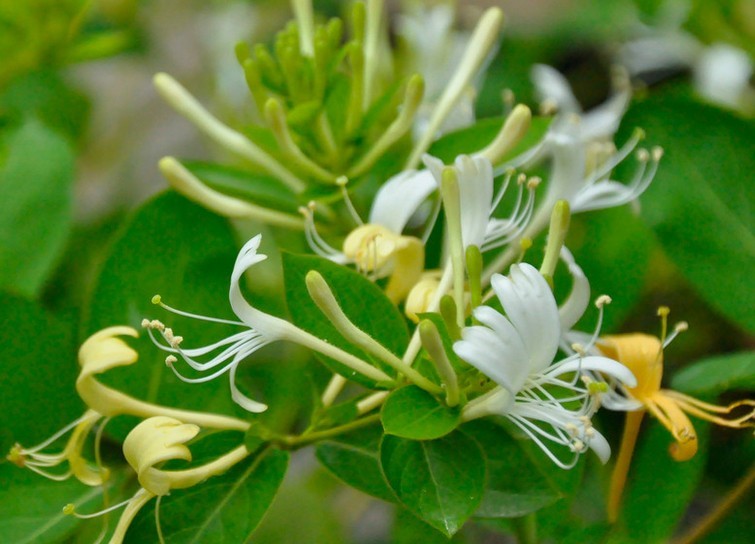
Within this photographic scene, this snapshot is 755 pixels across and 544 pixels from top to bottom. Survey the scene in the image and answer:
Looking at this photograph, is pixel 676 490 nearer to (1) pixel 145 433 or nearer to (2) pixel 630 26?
(1) pixel 145 433

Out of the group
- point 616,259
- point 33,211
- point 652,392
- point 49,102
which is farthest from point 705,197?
point 49,102

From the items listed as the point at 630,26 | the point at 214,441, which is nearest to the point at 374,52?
the point at 214,441

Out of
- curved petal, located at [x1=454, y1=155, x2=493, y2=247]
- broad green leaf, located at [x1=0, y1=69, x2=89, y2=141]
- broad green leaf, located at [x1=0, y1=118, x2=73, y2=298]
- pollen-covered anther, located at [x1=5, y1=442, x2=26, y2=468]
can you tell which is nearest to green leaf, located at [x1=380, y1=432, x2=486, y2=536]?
curved petal, located at [x1=454, y1=155, x2=493, y2=247]

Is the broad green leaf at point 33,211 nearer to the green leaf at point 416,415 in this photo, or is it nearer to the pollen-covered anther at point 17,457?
the pollen-covered anther at point 17,457

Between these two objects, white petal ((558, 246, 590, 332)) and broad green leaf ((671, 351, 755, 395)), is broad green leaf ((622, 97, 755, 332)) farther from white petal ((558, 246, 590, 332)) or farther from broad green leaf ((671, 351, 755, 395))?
white petal ((558, 246, 590, 332))

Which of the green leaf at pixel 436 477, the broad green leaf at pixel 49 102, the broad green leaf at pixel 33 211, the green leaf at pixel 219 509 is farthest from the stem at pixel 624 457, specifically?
the broad green leaf at pixel 49 102

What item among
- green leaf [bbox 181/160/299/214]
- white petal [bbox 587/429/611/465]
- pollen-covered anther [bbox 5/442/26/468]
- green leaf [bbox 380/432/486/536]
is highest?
green leaf [bbox 181/160/299/214]
